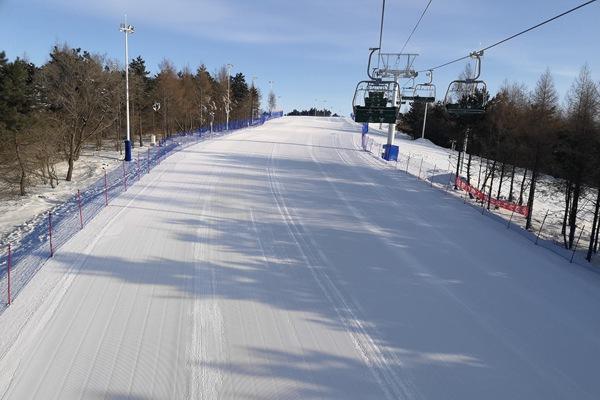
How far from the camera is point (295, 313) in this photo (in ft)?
23.7

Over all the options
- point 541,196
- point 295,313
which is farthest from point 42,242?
point 541,196

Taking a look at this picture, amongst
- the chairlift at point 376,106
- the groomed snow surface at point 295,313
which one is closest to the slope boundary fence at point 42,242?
the groomed snow surface at point 295,313

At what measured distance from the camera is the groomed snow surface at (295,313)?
5.47m

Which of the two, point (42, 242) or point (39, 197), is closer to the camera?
point (42, 242)

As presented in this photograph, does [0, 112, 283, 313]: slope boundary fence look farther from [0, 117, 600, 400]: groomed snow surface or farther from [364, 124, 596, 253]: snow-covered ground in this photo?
[364, 124, 596, 253]: snow-covered ground

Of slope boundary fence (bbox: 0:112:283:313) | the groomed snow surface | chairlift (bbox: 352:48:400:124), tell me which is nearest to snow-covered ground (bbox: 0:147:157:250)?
slope boundary fence (bbox: 0:112:283:313)

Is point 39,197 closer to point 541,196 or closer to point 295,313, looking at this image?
point 295,313

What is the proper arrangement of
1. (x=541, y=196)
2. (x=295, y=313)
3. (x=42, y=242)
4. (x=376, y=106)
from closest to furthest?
(x=295, y=313)
(x=42, y=242)
(x=376, y=106)
(x=541, y=196)

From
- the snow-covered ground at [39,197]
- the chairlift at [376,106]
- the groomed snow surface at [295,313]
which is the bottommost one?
the snow-covered ground at [39,197]

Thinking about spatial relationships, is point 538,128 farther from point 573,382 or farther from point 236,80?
point 236,80

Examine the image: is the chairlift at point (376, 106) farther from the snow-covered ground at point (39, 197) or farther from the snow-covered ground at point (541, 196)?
the snow-covered ground at point (39, 197)

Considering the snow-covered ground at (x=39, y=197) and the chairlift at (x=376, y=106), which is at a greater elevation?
the chairlift at (x=376, y=106)

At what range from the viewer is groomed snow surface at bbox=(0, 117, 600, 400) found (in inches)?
215

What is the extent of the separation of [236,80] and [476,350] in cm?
8364
